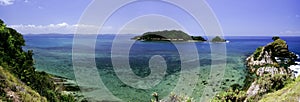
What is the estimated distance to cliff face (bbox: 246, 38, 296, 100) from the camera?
12.9 m

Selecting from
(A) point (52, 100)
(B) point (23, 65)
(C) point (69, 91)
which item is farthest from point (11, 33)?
(C) point (69, 91)

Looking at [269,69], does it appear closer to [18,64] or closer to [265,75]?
[265,75]

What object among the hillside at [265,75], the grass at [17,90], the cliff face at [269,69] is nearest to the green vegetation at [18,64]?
the grass at [17,90]

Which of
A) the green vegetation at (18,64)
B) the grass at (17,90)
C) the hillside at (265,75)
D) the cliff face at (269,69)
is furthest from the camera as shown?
the green vegetation at (18,64)

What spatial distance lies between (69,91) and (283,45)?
129ft

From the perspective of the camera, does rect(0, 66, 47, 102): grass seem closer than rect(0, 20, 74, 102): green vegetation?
Yes

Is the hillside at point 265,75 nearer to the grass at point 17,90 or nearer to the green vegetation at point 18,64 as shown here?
the grass at point 17,90

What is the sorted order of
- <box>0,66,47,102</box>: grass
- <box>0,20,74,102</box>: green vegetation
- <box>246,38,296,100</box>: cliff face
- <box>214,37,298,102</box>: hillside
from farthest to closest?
<box>0,20,74,102</box>: green vegetation → <box>246,38,296,100</box>: cliff face → <box>214,37,298,102</box>: hillside → <box>0,66,47,102</box>: grass

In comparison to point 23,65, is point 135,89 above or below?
below

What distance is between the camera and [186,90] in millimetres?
26641

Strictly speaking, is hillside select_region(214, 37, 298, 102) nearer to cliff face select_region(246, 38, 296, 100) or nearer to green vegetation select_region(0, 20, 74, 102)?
cliff face select_region(246, 38, 296, 100)

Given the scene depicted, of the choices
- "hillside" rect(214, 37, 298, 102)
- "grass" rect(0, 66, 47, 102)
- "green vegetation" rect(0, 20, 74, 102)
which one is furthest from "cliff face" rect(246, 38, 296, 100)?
"green vegetation" rect(0, 20, 74, 102)

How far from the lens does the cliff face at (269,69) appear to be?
1288 centimetres

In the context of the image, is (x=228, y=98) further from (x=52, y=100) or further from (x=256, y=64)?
(x=256, y=64)
